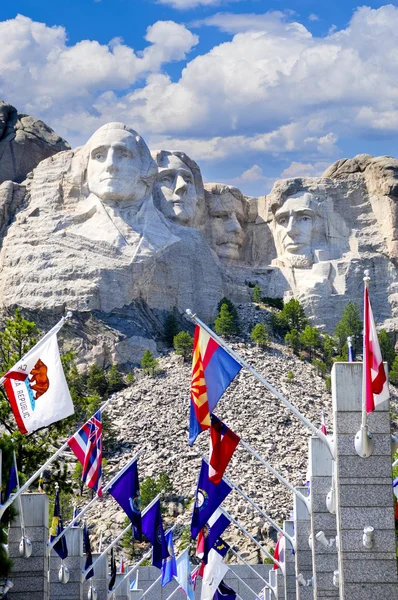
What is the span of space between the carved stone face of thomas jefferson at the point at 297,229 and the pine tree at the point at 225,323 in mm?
5927

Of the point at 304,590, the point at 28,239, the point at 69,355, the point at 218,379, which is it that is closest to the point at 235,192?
the point at 28,239

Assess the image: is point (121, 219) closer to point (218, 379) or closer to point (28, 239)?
point (28, 239)

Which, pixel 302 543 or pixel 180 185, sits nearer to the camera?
pixel 302 543

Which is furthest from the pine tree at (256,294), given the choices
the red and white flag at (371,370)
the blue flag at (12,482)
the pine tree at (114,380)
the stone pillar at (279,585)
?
the red and white flag at (371,370)

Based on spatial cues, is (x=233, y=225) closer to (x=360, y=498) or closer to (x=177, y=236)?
(x=177, y=236)

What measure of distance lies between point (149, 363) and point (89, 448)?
3441cm

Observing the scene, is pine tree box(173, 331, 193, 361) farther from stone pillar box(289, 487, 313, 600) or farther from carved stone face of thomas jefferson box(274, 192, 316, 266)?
stone pillar box(289, 487, 313, 600)

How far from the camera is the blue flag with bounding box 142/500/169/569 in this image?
3647 cm

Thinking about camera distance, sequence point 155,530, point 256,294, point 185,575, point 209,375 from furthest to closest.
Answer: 1. point 256,294
2. point 185,575
3. point 155,530
4. point 209,375

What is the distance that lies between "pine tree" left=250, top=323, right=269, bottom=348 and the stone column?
4641 cm

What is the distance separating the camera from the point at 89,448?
33.2 meters

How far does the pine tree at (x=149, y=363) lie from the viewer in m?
67.6

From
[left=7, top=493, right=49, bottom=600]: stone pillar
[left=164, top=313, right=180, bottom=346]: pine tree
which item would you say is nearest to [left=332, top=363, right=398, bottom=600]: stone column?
[left=7, top=493, right=49, bottom=600]: stone pillar

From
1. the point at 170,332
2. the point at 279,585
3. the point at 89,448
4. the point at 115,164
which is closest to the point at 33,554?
the point at 89,448
